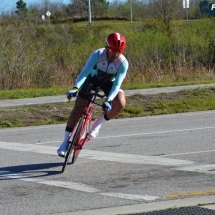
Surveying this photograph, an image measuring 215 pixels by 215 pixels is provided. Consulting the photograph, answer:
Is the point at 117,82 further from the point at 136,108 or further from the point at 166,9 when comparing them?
the point at 166,9

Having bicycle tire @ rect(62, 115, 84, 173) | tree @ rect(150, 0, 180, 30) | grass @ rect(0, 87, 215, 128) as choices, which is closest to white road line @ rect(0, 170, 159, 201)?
bicycle tire @ rect(62, 115, 84, 173)

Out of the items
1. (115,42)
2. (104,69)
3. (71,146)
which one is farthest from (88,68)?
(71,146)

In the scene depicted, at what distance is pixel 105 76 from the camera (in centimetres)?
592

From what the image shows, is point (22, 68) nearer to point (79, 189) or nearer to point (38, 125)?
point (38, 125)

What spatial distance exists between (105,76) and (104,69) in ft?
0.46

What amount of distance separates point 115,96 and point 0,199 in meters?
2.46

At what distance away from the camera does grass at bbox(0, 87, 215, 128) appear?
34.8ft

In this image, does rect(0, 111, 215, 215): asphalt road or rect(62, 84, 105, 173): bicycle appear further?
rect(62, 84, 105, 173): bicycle

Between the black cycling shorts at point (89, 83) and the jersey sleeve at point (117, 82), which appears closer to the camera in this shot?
the jersey sleeve at point (117, 82)

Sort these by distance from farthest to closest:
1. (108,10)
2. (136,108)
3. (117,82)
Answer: (108,10) < (136,108) < (117,82)

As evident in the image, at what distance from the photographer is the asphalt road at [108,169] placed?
4.38 meters

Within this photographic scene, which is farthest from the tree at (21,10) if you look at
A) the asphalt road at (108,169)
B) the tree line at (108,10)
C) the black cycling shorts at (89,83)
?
Answer: the black cycling shorts at (89,83)

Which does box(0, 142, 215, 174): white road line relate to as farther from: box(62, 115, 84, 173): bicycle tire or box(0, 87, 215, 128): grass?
box(0, 87, 215, 128): grass

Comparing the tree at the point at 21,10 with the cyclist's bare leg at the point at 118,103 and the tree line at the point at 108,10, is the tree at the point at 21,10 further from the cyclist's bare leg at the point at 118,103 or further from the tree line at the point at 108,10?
the cyclist's bare leg at the point at 118,103
